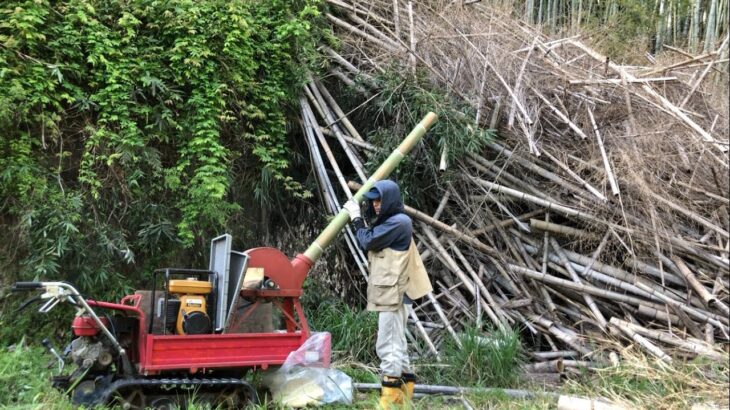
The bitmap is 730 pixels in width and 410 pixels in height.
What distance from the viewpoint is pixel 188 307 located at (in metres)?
4.22

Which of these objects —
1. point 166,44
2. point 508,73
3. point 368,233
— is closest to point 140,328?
point 368,233

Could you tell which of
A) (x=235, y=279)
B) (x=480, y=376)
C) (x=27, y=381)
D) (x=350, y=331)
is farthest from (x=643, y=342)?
(x=27, y=381)

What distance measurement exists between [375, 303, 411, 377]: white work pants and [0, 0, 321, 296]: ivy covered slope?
6.75ft

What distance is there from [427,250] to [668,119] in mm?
2786

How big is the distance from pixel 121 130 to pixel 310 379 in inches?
115

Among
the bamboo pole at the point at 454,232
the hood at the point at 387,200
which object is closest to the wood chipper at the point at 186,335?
the hood at the point at 387,200

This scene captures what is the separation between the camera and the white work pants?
4543mm

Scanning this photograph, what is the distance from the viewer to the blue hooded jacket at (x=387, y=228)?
15.1 feet

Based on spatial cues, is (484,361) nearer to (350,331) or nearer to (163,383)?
(350,331)

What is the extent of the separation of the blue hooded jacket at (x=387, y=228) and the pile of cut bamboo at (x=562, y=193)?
1.37 meters

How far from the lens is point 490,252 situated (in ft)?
19.7

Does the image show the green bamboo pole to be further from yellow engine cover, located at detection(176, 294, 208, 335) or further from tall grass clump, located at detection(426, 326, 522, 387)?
tall grass clump, located at detection(426, 326, 522, 387)

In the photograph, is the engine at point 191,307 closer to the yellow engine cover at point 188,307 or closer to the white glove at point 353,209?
the yellow engine cover at point 188,307

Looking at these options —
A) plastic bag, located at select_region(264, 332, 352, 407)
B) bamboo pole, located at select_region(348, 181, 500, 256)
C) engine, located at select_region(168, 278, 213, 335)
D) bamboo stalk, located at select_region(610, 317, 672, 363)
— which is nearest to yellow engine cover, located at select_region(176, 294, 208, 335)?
engine, located at select_region(168, 278, 213, 335)
